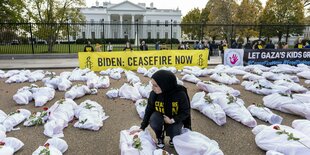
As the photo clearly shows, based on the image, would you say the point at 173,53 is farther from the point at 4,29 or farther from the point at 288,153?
the point at 4,29

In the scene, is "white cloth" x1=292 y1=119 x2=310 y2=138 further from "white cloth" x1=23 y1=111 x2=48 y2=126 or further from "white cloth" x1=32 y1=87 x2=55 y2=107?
"white cloth" x1=32 y1=87 x2=55 y2=107

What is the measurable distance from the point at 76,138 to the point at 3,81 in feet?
19.5

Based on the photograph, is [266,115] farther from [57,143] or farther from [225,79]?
[57,143]

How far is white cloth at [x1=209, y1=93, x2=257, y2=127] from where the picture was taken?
4.20m

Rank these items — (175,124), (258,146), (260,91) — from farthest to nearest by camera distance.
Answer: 1. (260,91)
2. (258,146)
3. (175,124)

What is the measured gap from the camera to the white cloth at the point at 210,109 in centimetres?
427

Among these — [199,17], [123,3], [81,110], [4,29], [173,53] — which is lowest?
[81,110]

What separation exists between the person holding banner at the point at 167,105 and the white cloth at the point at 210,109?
4.21 ft

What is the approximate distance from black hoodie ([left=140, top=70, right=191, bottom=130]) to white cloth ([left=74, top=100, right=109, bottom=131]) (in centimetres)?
156

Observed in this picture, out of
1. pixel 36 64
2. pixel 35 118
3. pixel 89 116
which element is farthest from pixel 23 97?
pixel 36 64

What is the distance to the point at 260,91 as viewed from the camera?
6.20 meters

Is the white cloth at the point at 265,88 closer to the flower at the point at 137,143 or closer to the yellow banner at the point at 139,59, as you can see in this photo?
the flower at the point at 137,143

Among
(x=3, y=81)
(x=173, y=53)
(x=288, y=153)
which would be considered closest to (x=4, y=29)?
(x=3, y=81)

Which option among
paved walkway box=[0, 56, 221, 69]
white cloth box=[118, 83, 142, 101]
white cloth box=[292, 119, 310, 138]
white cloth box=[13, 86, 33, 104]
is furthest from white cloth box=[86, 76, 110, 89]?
paved walkway box=[0, 56, 221, 69]
